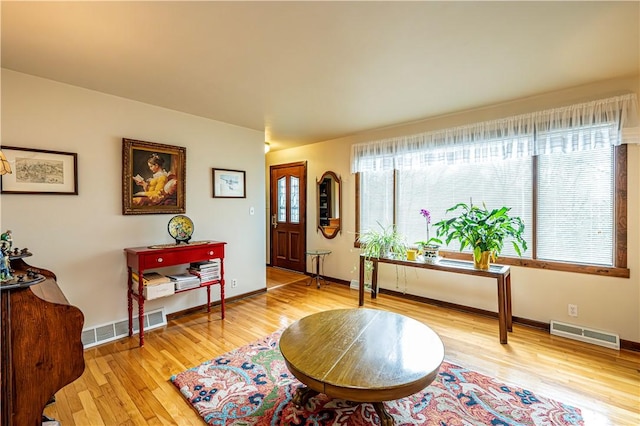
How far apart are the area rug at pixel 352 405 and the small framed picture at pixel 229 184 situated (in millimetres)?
2143

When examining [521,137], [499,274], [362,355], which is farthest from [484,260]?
[362,355]

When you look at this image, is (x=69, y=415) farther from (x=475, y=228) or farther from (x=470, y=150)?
(x=470, y=150)

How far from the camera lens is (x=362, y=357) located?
5.32 feet

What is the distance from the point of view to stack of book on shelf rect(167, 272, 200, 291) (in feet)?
9.38

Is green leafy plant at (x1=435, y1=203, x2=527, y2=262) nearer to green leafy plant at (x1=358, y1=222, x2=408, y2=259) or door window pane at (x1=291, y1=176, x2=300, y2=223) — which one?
green leafy plant at (x1=358, y1=222, x2=408, y2=259)

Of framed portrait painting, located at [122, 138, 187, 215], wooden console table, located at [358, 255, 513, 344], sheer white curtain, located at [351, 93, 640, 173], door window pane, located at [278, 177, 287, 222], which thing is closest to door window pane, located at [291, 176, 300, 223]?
door window pane, located at [278, 177, 287, 222]

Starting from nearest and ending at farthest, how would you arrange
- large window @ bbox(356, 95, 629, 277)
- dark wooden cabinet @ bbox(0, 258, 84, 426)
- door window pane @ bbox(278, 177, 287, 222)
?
dark wooden cabinet @ bbox(0, 258, 84, 426), large window @ bbox(356, 95, 629, 277), door window pane @ bbox(278, 177, 287, 222)

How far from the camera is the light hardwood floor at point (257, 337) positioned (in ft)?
5.86

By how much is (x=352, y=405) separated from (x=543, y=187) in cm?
286

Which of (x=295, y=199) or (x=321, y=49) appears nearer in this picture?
(x=321, y=49)

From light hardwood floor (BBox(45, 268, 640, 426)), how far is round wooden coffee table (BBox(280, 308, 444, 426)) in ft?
2.47

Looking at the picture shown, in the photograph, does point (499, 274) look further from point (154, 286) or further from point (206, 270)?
point (154, 286)

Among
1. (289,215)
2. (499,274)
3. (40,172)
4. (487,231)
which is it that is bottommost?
(499,274)

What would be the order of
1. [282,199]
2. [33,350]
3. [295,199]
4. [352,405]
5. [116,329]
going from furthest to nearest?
[282,199] → [295,199] → [116,329] → [352,405] → [33,350]
